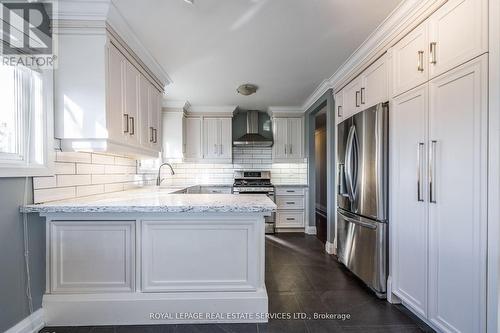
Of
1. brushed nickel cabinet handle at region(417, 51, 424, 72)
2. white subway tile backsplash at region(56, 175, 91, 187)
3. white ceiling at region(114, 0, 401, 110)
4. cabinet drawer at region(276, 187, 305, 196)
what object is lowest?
cabinet drawer at region(276, 187, 305, 196)

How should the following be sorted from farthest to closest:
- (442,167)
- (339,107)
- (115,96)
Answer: (339,107)
(115,96)
(442,167)

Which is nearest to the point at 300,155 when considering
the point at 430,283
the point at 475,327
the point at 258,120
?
the point at 258,120

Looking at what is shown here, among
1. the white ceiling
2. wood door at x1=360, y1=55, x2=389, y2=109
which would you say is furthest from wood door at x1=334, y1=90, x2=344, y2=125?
wood door at x1=360, y1=55, x2=389, y2=109

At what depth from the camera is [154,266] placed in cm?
192

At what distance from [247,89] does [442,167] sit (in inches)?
106

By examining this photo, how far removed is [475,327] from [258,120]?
4.42 metres

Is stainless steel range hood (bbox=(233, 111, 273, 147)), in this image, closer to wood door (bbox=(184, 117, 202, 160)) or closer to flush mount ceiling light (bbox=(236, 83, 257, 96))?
wood door (bbox=(184, 117, 202, 160))

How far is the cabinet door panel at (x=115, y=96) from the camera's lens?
2.00 meters

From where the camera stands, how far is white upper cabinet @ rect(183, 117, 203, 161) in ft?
16.0

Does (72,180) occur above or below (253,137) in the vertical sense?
below

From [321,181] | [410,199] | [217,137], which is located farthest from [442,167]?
[321,181]

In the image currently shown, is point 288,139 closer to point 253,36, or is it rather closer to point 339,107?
point 339,107

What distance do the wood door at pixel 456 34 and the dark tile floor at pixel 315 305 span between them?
1828 mm

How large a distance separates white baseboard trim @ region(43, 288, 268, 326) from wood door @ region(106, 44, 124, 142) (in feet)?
4.08
